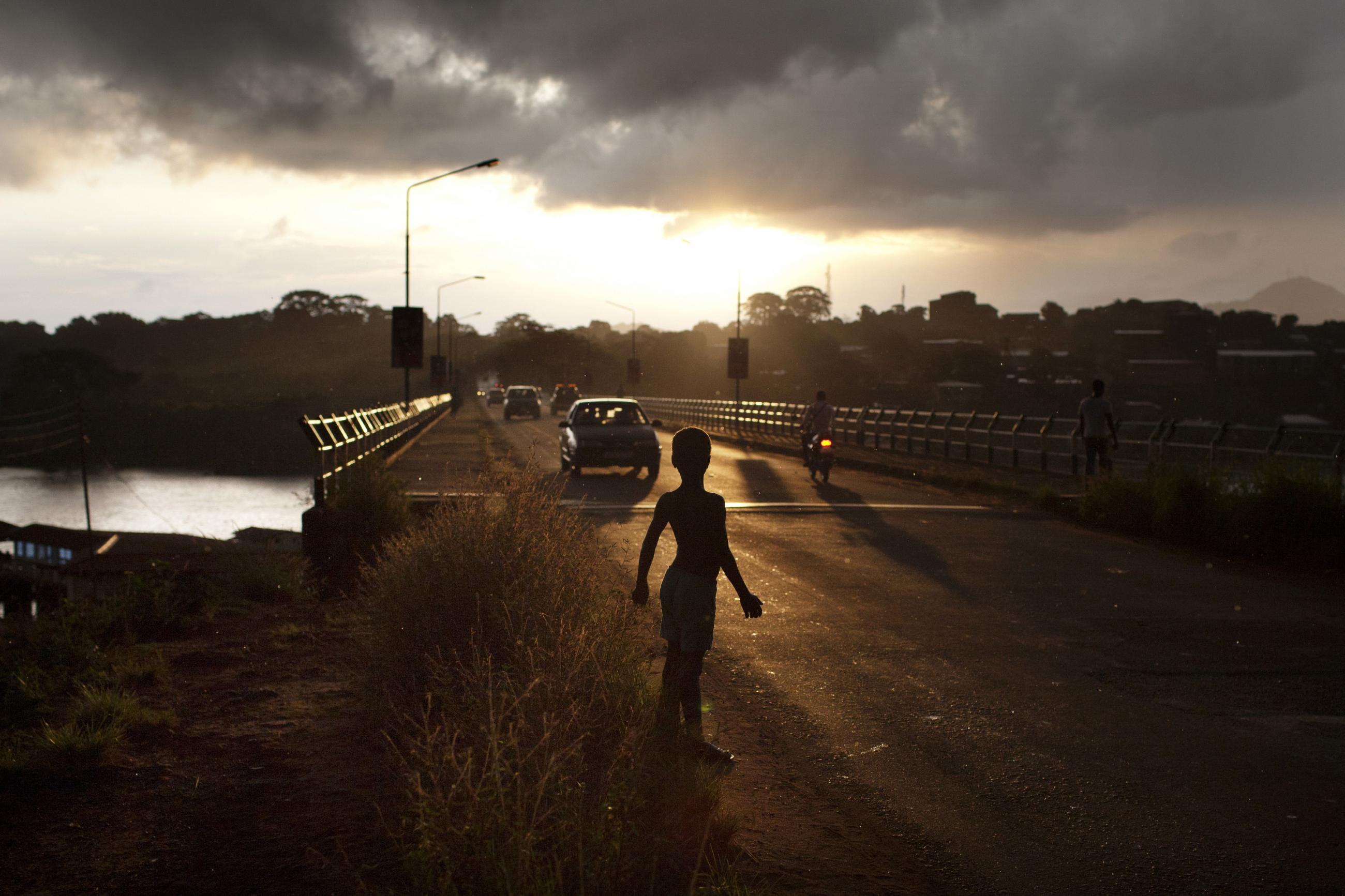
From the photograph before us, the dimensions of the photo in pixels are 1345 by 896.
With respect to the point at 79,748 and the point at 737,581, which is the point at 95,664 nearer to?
the point at 79,748

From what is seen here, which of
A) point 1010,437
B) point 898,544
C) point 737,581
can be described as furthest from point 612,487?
point 1010,437

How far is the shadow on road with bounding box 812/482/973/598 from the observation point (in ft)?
38.4

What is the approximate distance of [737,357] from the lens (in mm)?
51281

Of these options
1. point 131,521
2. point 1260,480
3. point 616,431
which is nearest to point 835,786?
point 1260,480

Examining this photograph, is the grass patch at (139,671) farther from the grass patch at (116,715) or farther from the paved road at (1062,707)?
the paved road at (1062,707)

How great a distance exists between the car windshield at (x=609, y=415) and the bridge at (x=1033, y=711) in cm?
972

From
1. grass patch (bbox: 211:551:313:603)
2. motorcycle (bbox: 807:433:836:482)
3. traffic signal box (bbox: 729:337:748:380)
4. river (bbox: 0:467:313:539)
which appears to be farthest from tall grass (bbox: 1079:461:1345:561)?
river (bbox: 0:467:313:539)

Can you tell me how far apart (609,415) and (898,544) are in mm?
12149

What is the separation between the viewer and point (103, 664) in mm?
7855

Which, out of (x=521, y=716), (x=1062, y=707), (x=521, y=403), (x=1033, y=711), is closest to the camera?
(x=521, y=716)

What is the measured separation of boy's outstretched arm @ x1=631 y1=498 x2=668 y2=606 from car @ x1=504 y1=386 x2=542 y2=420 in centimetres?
5812

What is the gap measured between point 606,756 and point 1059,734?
2.71 meters

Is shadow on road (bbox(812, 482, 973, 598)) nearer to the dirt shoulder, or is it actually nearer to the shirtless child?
the shirtless child

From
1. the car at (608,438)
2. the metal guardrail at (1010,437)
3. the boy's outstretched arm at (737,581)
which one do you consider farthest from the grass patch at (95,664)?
the metal guardrail at (1010,437)
